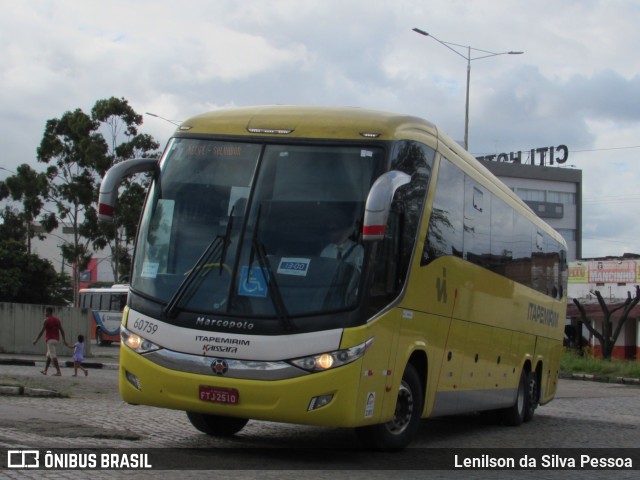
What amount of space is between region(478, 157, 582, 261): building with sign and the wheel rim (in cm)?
7758

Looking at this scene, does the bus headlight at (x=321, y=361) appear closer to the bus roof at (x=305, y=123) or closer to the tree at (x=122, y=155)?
the bus roof at (x=305, y=123)

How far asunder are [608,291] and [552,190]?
35.0 m

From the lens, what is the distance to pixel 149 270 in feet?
32.4

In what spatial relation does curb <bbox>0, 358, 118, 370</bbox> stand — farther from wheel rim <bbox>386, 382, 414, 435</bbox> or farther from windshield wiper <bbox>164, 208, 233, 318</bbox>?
windshield wiper <bbox>164, 208, 233, 318</bbox>

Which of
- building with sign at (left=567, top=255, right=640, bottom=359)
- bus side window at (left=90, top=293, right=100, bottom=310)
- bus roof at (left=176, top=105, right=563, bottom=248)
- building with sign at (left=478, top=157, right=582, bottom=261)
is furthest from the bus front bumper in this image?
building with sign at (left=478, top=157, right=582, bottom=261)

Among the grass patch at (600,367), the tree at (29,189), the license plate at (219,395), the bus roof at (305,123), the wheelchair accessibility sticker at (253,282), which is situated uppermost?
the tree at (29,189)

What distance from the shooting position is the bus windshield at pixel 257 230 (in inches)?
365

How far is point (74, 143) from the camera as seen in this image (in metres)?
47.2

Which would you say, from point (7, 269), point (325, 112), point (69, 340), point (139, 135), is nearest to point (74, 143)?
point (139, 135)

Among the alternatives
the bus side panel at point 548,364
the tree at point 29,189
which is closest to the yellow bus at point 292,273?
the bus side panel at point 548,364

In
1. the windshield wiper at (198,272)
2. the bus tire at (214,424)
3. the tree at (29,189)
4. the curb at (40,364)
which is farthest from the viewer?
the tree at (29,189)

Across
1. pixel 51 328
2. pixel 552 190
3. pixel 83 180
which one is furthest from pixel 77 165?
pixel 552 190

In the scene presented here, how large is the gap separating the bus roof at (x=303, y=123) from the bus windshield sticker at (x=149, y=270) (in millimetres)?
1554

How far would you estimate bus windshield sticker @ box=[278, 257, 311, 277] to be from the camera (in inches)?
366
